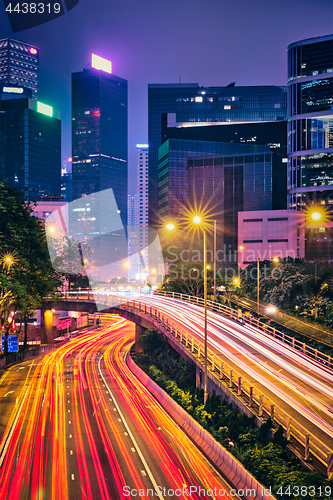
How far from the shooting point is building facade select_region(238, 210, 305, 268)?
4286 inches

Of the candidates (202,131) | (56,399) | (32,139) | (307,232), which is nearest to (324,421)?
(56,399)

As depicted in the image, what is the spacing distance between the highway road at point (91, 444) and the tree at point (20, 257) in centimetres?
809

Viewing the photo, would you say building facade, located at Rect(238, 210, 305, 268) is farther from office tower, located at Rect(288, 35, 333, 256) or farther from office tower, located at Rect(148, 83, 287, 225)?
office tower, located at Rect(148, 83, 287, 225)

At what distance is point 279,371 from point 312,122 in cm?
10306

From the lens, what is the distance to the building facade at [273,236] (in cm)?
10888

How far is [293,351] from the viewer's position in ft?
95.9

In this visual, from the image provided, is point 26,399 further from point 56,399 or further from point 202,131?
point 202,131

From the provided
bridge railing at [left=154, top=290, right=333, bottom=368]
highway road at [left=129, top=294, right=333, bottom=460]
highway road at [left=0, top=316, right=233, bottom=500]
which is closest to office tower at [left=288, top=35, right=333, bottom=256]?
bridge railing at [left=154, top=290, right=333, bottom=368]

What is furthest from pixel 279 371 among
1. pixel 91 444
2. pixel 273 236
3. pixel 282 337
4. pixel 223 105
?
pixel 223 105

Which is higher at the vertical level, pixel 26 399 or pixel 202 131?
pixel 202 131

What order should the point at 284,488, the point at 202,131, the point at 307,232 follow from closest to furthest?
the point at 284,488
the point at 307,232
the point at 202,131

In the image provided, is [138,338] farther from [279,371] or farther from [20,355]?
[279,371]

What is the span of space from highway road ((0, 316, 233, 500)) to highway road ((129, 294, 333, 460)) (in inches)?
180

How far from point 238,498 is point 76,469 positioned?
25.0 ft
